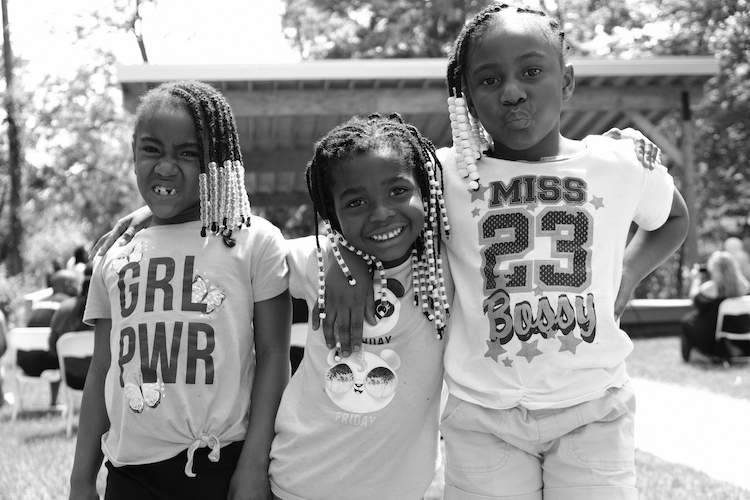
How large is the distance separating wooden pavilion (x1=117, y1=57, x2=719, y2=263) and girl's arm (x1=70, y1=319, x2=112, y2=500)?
681 centimetres

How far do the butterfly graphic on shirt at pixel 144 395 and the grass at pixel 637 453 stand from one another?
2.19 metres

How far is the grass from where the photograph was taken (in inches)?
155

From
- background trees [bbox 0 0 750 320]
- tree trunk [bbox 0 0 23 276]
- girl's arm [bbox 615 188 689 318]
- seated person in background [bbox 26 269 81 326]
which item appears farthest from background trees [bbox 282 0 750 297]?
girl's arm [bbox 615 188 689 318]

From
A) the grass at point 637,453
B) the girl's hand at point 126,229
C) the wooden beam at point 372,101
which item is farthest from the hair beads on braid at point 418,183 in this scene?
the wooden beam at point 372,101

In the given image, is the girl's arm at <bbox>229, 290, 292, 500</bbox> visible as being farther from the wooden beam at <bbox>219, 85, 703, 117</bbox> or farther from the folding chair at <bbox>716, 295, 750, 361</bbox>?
the wooden beam at <bbox>219, 85, 703, 117</bbox>

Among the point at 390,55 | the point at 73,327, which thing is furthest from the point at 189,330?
the point at 390,55

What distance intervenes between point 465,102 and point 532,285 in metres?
0.57

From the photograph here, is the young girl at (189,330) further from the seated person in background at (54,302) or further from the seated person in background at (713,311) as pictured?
the seated person in background at (713,311)

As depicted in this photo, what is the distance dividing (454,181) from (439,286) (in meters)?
0.32

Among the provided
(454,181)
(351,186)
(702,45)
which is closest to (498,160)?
(454,181)

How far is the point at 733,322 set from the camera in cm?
797

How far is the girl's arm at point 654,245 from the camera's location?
2164 millimetres

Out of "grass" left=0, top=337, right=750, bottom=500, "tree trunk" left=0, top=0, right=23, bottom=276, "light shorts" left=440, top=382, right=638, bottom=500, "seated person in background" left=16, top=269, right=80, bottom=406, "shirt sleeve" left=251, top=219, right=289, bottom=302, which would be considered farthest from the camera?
"tree trunk" left=0, top=0, right=23, bottom=276

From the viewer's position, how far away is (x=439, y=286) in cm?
196
